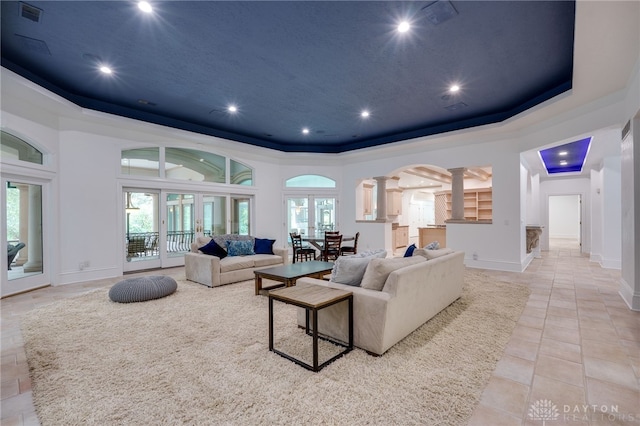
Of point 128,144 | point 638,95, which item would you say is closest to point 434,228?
point 638,95

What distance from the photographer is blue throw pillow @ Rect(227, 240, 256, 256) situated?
5605 millimetres

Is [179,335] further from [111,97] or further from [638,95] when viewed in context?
[638,95]

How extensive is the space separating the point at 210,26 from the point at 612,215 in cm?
878

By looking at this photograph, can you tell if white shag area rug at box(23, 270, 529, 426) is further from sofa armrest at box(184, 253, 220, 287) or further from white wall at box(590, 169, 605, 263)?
white wall at box(590, 169, 605, 263)

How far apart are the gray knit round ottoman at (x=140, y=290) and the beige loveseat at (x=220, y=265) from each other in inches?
25.0

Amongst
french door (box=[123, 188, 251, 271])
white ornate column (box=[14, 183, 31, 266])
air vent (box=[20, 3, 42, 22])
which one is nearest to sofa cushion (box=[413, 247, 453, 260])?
air vent (box=[20, 3, 42, 22])

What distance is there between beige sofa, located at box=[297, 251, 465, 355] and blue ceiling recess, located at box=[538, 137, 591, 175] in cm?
560

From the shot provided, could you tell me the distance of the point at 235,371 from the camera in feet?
7.45

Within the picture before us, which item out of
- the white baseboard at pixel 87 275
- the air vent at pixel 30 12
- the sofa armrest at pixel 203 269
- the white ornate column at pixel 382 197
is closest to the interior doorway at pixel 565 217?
the white ornate column at pixel 382 197

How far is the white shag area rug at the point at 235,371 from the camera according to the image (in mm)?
1801

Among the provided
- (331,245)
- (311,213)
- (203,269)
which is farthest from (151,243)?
(311,213)

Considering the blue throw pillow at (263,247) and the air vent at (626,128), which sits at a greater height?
the air vent at (626,128)

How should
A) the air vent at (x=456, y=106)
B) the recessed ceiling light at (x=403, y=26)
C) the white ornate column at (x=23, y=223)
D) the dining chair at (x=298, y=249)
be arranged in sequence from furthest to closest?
the dining chair at (x=298, y=249)
the air vent at (x=456, y=106)
the white ornate column at (x=23, y=223)
the recessed ceiling light at (x=403, y=26)

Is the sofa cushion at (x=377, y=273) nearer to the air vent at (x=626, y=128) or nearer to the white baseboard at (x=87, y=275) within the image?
the air vent at (x=626, y=128)
